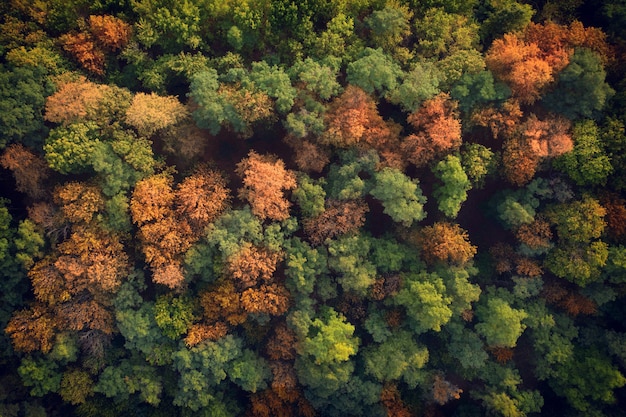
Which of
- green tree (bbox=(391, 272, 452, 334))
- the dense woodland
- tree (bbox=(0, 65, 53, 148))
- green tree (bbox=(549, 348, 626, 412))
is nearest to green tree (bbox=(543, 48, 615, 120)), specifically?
the dense woodland

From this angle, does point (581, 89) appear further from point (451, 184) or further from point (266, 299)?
point (266, 299)

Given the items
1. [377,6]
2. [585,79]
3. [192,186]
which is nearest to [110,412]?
[192,186]

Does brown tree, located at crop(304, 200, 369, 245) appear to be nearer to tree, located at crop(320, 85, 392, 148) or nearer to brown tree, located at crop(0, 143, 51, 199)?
tree, located at crop(320, 85, 392, 148)

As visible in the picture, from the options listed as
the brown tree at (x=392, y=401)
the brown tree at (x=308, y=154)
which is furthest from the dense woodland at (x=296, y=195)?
the brown tree at (x=392, y=401)

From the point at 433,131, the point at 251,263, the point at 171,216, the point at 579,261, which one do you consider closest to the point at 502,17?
the point at 433,131

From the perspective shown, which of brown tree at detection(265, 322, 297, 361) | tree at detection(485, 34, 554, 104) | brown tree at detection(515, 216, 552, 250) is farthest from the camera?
brown tree at detection(265, 322, 297, 361)

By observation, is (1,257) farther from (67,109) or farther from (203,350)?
(203,350)
